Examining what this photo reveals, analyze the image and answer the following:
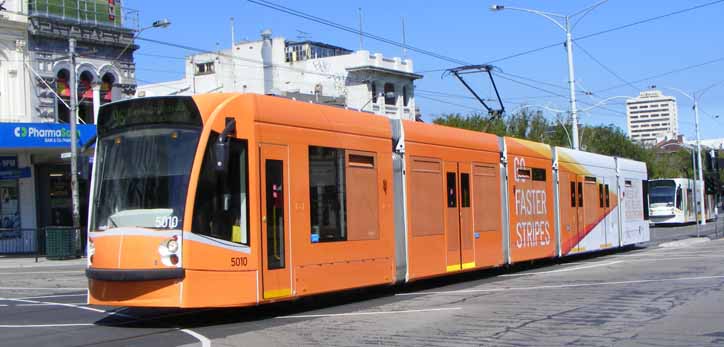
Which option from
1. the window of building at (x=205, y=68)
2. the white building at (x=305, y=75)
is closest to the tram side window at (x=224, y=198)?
the white building at (x=305, y=75)

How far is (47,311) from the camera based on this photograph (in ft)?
45.4

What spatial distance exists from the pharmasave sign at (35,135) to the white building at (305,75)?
25.8m

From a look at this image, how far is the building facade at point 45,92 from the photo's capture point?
32688 millimetres

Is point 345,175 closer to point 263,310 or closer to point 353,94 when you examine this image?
point 263,310

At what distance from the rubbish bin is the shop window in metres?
18.0

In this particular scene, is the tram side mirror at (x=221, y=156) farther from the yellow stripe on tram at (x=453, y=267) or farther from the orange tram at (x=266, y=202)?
the yellow stripe on tram at (x=453, y=267)

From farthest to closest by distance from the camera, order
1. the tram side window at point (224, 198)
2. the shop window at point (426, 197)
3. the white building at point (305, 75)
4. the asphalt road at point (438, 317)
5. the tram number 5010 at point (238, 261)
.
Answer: the white building at point (305, 75) < the shop window at point (426, 197) < the tram number 5010 at point (238, 261) < the tram side window at point (224, 198) < the asphalt road at point (438, 317)

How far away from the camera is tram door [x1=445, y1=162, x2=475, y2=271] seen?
16578mm

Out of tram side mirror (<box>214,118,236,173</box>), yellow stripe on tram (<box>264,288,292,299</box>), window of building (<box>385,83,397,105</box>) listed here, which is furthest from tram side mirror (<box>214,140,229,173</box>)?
window of building (<box>385,83,397,105</box>)

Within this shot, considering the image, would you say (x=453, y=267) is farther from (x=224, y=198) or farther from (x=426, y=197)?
(x=224, y=198)

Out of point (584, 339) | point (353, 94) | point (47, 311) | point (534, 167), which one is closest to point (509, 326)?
point (584, 339)

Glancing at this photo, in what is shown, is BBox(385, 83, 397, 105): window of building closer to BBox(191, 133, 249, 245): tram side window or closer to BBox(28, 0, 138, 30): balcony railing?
BBox(28, 0, 138, 30): balcony railing

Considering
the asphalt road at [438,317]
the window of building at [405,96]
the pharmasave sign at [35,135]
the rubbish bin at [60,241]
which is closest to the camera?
the asphalt road at [438,317]

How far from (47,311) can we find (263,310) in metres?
3.72
